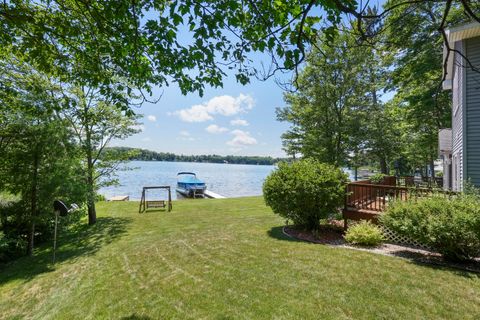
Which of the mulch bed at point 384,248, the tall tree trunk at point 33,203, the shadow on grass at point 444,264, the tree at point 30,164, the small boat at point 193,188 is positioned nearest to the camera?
the shadow on grass at point 444,264

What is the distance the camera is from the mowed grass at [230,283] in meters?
4.11

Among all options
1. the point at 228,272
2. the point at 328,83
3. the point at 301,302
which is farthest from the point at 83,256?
the point at 328,83

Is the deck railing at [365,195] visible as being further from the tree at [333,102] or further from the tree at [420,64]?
the tree at [333,102]

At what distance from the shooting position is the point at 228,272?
546 cm

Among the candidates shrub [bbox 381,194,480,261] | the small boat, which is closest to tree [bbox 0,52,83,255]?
shrub [bbox 381,194,480,261]

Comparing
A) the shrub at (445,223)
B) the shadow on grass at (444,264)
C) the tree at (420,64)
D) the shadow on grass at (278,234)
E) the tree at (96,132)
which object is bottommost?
the shadow on grass at (278,234)

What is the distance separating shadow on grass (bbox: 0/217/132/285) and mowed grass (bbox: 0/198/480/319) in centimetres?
6

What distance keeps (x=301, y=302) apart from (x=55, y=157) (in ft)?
29.2

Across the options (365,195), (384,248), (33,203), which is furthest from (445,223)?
(33,203)

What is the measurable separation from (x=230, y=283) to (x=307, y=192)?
378cm

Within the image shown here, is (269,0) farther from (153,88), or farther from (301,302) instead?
(301,302)

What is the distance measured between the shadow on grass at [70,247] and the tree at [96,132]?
1201 millimetres

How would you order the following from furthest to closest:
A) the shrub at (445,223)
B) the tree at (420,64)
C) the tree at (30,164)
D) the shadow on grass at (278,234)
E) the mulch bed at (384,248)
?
1. the tree at (420,64)
2. the tree at (30,164)
3. the shadow on grass at (278,234)
4. the mulch bed at (384,248)
5. the shrub at (445,223)

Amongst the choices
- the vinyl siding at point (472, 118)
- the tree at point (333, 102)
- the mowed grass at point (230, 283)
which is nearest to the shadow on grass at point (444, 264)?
the mowed grass at point (230, 283)
